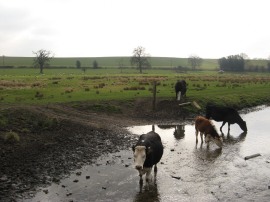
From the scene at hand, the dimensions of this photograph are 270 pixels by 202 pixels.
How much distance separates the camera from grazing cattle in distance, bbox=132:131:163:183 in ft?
41.6

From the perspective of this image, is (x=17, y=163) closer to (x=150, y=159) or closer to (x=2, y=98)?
(x=150, y=159)

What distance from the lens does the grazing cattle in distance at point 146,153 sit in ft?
41.6

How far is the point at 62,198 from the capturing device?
12141 mm

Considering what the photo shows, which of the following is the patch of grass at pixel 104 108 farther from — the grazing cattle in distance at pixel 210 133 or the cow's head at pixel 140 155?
the cow's head at pixel 140 155

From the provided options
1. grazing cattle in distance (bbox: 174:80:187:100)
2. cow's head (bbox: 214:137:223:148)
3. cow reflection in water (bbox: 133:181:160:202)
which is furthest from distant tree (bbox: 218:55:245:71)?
cow reflection in water (bbox: 133:181:160:202)

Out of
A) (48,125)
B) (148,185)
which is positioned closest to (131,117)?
(48,125)

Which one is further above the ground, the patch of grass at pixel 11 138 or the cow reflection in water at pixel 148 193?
the patch of grass at pixel 11 138

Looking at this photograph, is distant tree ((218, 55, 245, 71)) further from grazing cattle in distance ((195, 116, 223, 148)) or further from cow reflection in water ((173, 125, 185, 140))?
grazing cattle in distance ((195, 116, 223, 148))

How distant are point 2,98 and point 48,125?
1242 cm

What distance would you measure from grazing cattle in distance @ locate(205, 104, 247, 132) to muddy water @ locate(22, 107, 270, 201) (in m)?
4.30

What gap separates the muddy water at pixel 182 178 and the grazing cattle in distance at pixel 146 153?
77cm

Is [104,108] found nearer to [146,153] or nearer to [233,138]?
[233,138]

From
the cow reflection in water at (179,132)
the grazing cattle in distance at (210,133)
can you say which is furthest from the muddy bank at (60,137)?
the grazing cattle in distance at (210,133)

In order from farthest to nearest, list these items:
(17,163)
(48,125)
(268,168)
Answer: (48,125)
(268,168)
(17,163)
